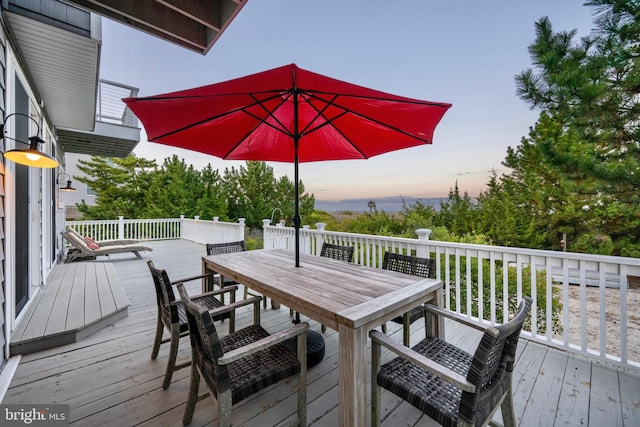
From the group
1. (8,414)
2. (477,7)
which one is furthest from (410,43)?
(8,414)

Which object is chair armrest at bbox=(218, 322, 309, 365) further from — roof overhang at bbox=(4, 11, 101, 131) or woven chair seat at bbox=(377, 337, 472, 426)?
roof overhang at bbox=(4, 11, 101, 131)

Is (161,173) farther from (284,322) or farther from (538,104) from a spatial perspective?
(538,104)

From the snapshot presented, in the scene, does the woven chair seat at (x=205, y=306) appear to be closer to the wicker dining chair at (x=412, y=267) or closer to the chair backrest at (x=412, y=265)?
the wicker dining chair at (x=412, y=267)

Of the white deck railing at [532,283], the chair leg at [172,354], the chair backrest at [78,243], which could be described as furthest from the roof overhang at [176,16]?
the chair backrest at [78,243]

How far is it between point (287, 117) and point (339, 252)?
66.4 inches

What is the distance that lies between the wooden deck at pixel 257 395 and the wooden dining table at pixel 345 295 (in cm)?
58

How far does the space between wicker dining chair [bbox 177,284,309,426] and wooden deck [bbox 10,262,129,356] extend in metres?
1.96

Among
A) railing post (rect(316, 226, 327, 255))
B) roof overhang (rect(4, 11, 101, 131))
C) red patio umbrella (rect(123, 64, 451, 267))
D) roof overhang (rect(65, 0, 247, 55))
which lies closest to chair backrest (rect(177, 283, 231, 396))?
red patio umbrella (rect(123, 64, 451, 267))

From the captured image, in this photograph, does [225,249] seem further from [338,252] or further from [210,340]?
[210,340]

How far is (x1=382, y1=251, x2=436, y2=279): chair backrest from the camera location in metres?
2.47

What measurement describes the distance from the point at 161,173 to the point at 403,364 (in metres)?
17.4

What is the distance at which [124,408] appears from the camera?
72.6 inches

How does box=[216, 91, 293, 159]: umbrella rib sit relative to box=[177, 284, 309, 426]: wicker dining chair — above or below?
above

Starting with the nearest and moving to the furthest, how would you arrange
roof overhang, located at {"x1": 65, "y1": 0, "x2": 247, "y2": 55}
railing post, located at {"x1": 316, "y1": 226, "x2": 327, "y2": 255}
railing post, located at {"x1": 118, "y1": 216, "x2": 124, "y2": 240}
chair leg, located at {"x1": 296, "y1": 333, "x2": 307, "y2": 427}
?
chair leg, located at {"x1": 296, "y1": 333, "x2": 307, "y2": 427} → roof overhang, located at {"x1": 65, "y1": 0, "x2": 247, "y2": 55} → railing post, located at {"x1": 316, "y1": 226, "x2": 327, "y2": 255} → railing post, located at {"x1": 118, "y1": 216, "x2": 124, "y2": 240}
